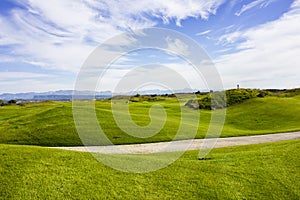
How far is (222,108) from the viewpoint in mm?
65562

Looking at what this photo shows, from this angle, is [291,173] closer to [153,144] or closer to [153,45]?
[153,45]

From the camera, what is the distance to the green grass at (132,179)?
41.4 feet

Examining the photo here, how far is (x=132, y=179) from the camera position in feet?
46.1

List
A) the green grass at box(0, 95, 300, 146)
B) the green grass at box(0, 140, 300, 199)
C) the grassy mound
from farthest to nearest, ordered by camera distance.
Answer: the grassy mound → the green grass at box(0, 95, 300, 146) → the green grass at box(0, 140, 300, 199)

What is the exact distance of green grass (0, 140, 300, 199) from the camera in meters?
12.6

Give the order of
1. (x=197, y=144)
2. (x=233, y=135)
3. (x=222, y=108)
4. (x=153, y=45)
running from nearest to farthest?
(x=153, y=45) → (x=197, y=144) → (x=233, y=135) → (x=222, y=108)

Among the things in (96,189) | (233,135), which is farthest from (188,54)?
(233,135)

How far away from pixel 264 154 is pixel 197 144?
1017cm

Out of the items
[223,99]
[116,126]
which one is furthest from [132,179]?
[223,99]

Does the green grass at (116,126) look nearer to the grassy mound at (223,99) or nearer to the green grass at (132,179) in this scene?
the grassy mound at (223,99)

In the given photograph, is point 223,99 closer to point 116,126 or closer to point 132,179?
point 116,126

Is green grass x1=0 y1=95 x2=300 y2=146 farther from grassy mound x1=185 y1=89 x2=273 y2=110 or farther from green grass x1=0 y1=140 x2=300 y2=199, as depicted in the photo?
green grass x1=0 y1=140 x2=300 y2=199

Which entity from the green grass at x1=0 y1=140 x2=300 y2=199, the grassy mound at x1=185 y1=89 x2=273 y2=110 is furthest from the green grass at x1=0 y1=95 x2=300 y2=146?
the green grass at x1=0 y1=140 x2=300 y2=199

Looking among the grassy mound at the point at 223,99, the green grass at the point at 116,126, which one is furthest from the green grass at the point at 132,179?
the grassy mound at the point at 223,99
